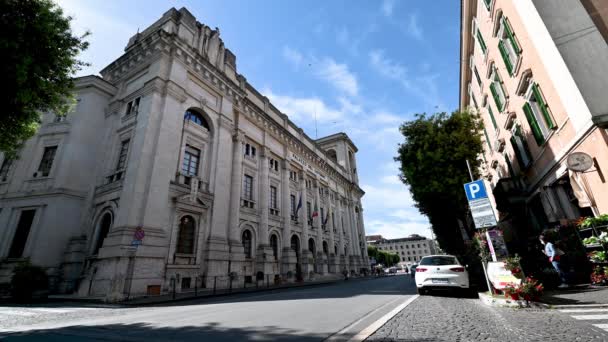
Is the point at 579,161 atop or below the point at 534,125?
below

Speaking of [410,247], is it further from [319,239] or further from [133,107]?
[133,107]

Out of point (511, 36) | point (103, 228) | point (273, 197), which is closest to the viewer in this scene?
point (511, 36)

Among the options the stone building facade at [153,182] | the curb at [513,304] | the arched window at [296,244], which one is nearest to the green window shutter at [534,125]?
the curb at [513,304]

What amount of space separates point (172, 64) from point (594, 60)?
2125cm

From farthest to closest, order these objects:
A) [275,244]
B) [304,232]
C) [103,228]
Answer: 1. [304,232]
2. [275,244]
3. [103,228]

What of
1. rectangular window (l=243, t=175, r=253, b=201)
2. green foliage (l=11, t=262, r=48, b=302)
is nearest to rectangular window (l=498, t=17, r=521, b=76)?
rectangular window (l=243, t=175, r=253, b=201)

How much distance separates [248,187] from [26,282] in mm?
14103

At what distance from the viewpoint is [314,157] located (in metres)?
35.9

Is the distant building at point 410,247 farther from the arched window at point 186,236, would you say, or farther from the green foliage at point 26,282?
the green foliage at point 26,282

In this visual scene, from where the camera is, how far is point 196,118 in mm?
19828

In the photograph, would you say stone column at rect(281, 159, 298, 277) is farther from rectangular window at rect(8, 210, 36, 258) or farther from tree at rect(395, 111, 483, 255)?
rectangular window at rect(8, 210, 36, 258)

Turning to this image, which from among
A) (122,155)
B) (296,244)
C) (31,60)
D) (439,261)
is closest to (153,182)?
(122,155)

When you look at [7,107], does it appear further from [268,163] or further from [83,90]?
[268,163]

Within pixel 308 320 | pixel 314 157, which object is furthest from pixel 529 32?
pixel 314 157
